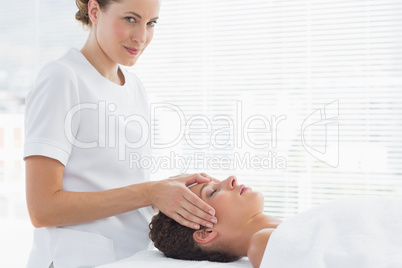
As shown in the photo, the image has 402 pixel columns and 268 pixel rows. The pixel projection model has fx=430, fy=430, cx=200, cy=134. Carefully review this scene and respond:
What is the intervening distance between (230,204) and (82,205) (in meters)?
0.51

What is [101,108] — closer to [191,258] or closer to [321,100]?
[191,258]

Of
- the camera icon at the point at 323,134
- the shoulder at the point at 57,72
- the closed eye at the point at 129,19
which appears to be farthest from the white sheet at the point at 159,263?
the camera icon at the point at 323,134

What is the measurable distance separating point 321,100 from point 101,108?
5.32 feet

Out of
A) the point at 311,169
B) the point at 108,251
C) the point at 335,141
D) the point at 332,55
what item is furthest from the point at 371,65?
the point at 108,251

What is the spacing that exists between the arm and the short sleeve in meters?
0.04

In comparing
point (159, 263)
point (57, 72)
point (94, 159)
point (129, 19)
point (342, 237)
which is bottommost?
point (159, 263)

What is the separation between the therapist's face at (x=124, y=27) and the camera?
1496 mm

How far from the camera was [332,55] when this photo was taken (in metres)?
2.65

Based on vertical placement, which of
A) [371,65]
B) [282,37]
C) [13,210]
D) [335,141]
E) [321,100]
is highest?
[282,37]

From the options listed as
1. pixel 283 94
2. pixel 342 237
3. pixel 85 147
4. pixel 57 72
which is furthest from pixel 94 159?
pixel 283 94

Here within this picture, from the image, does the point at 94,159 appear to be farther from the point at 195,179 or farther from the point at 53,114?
the point at 195,179

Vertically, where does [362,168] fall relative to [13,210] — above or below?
above

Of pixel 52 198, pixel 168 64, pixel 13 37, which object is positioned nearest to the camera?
pixel 52 198

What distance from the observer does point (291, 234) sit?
3.60ft
